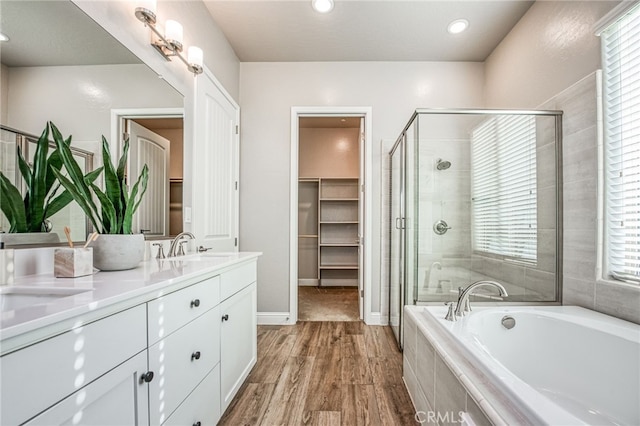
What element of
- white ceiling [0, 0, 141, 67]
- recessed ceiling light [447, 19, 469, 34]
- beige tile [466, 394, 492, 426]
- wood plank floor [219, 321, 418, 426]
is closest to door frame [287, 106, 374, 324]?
wood plank floor [219, 321, 418, 426]

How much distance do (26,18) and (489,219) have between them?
2709mm

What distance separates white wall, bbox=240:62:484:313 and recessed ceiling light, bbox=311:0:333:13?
72 centimetres

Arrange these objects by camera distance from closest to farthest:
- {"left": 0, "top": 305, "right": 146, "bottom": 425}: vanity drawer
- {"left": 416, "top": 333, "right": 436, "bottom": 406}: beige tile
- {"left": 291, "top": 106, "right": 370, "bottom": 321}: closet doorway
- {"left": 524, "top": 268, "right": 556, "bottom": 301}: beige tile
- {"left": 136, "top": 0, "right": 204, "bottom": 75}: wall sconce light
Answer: {"left": 0, "top": 305, "right": 146, "bottom": 425}: vanity drawer
{"left": 416, "top": 333, "right": 436, "bottom": 406}: beige tile
{"left": 136, "top": 0, "right": 204, "bottom": 75}: wall sconce light
{"left": 524, "top": 268, "right": 556, "bottom": 301}: beige tile
{"left": 291, "top": 106, "right": 370, "bottom": 321}: closet doorway

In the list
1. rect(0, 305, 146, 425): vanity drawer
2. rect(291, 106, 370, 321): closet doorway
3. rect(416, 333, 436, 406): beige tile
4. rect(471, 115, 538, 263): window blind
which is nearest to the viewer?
rect(0, 305, 146, 425): vanity drawer

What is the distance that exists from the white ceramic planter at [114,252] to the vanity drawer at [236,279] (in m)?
0.41

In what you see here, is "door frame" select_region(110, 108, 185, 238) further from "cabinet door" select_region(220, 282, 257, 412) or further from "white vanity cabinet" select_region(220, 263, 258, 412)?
"cabinet door" select_region(220, 282, 257, 412)

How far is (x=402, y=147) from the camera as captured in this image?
2.44 metres

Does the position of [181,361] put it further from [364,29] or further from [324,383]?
[364,29]

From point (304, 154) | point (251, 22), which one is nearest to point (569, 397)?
point (251, 22)

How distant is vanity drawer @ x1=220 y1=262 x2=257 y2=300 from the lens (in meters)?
1.47

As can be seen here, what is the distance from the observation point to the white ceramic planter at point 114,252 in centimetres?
112

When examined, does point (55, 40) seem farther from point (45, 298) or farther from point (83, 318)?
point (83, 318)

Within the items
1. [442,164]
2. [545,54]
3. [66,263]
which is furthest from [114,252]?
[545,54]

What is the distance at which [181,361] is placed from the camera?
42.1 inches
